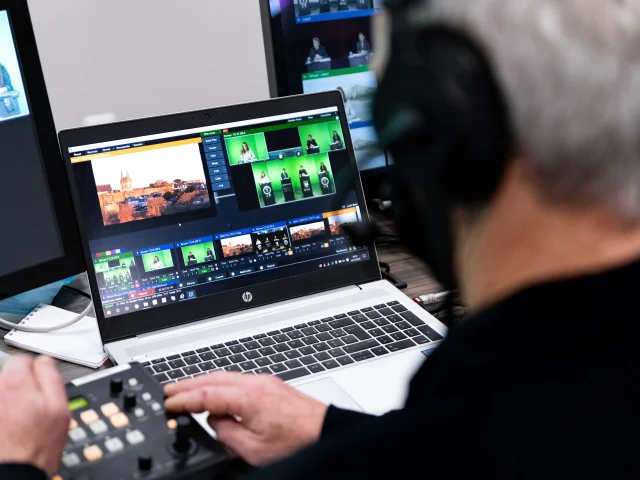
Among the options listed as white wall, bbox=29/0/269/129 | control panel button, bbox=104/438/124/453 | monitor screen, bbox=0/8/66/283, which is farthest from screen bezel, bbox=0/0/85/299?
white wall, bbox=29/0/269/129

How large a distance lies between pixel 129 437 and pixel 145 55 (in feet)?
5.18

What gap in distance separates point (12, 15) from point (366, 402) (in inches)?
27.6

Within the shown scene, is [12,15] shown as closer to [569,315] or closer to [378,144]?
[378,144]

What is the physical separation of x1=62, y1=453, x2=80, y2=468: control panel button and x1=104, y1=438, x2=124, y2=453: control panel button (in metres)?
0.03

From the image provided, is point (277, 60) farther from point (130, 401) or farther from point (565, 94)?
point (565, 94)

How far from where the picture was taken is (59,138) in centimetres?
113

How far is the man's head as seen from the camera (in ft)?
1.58

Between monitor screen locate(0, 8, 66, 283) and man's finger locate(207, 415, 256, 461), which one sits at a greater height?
monitor screen locate(0, 8, 66, 283)

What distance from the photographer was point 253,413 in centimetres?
84

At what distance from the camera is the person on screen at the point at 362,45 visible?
145 centimetres

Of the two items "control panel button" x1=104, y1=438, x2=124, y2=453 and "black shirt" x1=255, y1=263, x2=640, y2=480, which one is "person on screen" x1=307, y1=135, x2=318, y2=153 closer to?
"control panel button" x1=104, y1=438, x2=124, y2=453

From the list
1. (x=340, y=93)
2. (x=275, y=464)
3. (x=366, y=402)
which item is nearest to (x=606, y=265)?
(x=275, y=464)

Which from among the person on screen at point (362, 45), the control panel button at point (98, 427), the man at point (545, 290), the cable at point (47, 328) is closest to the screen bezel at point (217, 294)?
the cable at point (47, 328)

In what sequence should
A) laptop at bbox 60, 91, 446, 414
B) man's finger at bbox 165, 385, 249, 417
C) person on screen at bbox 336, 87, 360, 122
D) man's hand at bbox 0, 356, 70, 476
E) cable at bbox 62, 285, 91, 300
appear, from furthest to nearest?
person on screen at bbox 336, 87, 360, 122
cable at bbox 62, 285, 91, 300
laptop at bbox 60, 91, 446, 414
man's finger at bbox 165, 385, 249, 417
man's hand at bbox 0, 356, 70, 476
